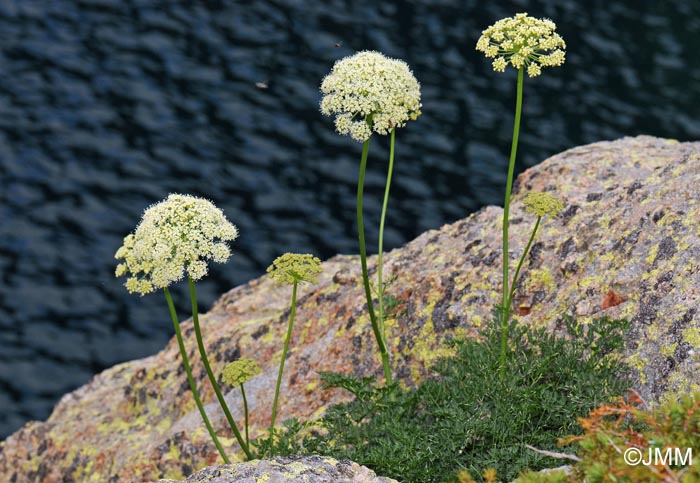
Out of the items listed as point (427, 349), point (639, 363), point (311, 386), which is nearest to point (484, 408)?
point (639, 363)

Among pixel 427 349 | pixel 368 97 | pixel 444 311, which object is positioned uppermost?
pixel 368 97

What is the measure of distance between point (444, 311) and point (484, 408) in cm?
187

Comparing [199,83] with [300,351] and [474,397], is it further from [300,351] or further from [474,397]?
[474,397]

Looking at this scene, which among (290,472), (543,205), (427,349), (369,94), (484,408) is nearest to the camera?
(290,472)

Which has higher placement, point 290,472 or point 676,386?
point 676,386

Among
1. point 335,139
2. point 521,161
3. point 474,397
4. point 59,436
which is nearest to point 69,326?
point 59,436

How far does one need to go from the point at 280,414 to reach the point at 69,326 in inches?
293

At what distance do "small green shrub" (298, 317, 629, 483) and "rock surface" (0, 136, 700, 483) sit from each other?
385mm

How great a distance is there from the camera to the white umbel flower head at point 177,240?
649 centimetres

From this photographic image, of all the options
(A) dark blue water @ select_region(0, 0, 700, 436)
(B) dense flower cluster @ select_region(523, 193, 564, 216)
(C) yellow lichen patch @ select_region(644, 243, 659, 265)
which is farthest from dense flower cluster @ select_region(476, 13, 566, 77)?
(A) dark blue water @ select_region(0, 0, 700, 436)

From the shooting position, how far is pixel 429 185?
1753cm

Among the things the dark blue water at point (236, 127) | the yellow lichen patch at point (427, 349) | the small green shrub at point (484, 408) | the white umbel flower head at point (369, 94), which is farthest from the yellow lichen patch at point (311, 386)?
the dark blue water at point (236, 127)

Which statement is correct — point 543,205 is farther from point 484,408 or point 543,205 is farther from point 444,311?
point 444,311

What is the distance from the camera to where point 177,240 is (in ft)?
21.3
